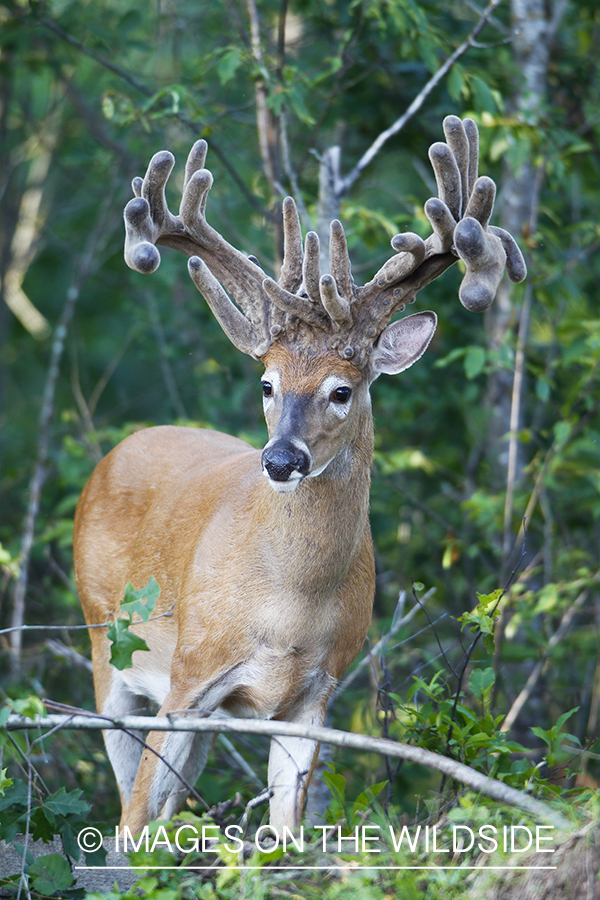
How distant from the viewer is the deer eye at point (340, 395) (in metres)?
4.30

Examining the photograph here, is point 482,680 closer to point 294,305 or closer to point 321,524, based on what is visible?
point 321,524

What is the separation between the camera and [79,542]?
19.4 feet

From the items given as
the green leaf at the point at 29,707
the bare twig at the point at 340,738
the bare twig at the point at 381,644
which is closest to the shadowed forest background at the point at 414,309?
the bare twig at the point at 381,644

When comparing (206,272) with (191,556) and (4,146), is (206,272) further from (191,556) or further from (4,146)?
(4,146)

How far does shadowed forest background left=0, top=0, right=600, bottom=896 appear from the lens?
258 inches

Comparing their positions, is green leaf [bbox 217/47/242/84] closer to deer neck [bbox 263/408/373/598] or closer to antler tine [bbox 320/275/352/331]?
antler tine [bbox 320/275/352/331]

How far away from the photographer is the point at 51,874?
3.71m

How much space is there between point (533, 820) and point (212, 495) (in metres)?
2.21

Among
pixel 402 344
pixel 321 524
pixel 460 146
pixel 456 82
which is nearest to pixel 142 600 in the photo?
pixel 321 524

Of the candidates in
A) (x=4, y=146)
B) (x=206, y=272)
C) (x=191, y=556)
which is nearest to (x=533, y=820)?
(x=191, y=556)

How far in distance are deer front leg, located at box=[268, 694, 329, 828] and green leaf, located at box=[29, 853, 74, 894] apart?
1039 millimetres

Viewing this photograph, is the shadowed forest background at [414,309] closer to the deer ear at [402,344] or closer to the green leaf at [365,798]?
the green leaf at [365,798]

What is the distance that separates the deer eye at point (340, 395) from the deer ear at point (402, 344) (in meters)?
0.29

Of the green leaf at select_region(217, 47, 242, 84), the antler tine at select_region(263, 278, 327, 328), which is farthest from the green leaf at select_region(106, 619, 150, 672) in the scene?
the green leaf at select_region(217, 47, 242, 84)
